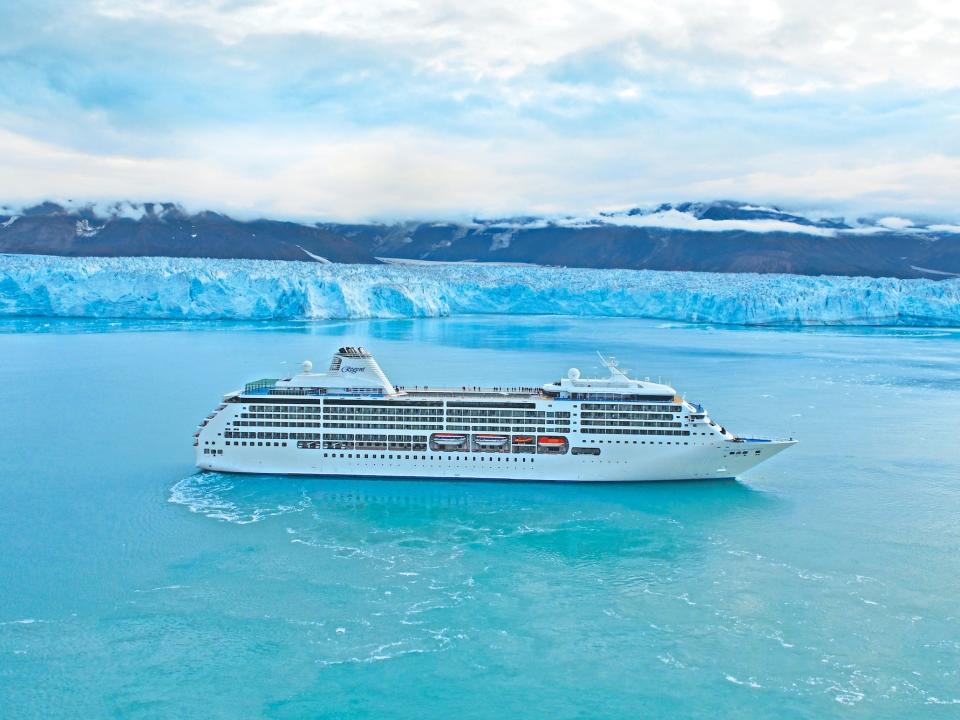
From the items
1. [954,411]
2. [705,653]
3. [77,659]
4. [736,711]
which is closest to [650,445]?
[705,653]

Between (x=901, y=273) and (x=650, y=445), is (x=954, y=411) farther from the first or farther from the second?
(x=901, y=273)

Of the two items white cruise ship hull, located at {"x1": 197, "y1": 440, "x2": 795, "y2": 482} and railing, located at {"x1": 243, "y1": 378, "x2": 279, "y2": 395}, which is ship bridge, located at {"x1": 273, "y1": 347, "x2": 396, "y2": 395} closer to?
railing, located at {"x1": 243, "y1": 378, "x2": 279, "y2": 395}

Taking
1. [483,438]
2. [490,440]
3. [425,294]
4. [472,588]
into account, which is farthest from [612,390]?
[425,294]

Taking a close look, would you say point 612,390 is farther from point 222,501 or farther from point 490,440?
point 222,501

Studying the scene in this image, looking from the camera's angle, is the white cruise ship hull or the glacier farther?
the glacier

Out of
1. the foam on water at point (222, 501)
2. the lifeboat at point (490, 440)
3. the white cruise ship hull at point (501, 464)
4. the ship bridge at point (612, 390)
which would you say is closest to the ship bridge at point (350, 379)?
the white cruise ship hull at point (501, 464)

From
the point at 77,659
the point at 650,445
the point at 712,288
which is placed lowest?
the point at 77,659

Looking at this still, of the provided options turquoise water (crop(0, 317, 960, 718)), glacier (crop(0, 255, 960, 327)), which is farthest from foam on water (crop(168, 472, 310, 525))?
glacier (crop(0, 255, 960, 327))
